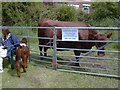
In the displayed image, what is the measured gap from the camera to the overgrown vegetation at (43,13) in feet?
71.7

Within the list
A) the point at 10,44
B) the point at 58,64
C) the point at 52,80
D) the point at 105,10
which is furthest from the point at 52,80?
the point at 105,10

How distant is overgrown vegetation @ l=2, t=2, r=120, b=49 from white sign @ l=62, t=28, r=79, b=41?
42.0 feet


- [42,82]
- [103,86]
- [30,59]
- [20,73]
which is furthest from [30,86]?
Result: [30,59]

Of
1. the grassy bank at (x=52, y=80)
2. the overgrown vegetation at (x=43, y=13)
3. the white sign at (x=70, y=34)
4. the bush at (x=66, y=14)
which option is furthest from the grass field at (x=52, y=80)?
the bush at (x=66, y=14)

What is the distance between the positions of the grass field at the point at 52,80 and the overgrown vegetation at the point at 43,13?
13188mm

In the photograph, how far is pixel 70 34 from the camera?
282 inches

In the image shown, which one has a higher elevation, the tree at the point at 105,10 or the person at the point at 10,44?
the tree at the point at 105,10

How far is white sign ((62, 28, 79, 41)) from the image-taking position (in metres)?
7.07

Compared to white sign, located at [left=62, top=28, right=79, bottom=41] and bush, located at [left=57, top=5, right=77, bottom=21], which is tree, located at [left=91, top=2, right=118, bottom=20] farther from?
white sign, located at [left=62, top=28, right=79, bottom=41]

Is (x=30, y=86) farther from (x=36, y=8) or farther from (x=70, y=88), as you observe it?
(x=36, y=8)

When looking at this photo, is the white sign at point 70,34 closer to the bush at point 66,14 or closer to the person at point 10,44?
the person at point 10,44

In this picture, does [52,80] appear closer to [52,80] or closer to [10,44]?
[52,80]

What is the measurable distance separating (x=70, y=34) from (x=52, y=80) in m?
1.51

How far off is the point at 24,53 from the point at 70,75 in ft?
5.07
